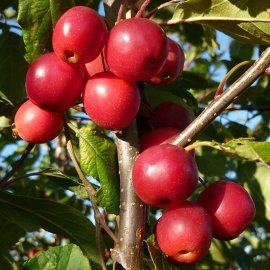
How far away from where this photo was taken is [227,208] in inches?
44.4

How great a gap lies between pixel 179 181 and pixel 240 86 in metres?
0.26

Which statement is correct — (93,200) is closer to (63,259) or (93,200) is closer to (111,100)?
(63,259)

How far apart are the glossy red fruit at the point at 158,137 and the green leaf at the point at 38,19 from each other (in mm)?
343

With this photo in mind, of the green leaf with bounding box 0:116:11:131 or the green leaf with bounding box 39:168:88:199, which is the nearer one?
the green leaf with bounding box 39:168:88:199

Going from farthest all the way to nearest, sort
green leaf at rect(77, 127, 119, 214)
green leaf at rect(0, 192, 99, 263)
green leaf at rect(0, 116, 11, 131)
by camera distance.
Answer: green leaf at rect(0, 116, 11, 131), green leaf at rect(0, 192, 99, 263), green leaf at rect(77, 127, 119, 214)

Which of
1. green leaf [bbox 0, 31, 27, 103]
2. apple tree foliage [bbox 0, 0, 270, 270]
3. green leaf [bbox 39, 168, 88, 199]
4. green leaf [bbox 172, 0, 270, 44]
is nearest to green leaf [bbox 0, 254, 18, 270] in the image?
apple tree foliage [bbox 0, 0, 270, 270]

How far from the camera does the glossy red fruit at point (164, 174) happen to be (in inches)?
40.3

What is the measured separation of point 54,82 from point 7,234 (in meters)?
1.07

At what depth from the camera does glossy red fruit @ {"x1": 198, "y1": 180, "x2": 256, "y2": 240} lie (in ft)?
3.71

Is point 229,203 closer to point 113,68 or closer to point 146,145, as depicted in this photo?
point 146,145

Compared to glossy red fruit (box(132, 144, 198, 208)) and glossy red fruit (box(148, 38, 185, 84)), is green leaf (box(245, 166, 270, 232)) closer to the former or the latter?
glossy red fruit (box(148, 38, 185, 84))

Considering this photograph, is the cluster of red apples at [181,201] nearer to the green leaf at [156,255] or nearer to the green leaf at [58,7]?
the green leaf at [156,255]

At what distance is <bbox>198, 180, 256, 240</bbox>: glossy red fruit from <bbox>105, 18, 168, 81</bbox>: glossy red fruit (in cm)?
32

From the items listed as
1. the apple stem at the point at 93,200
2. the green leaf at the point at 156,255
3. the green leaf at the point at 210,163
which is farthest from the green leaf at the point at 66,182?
the green leaf at the point at 210,163
